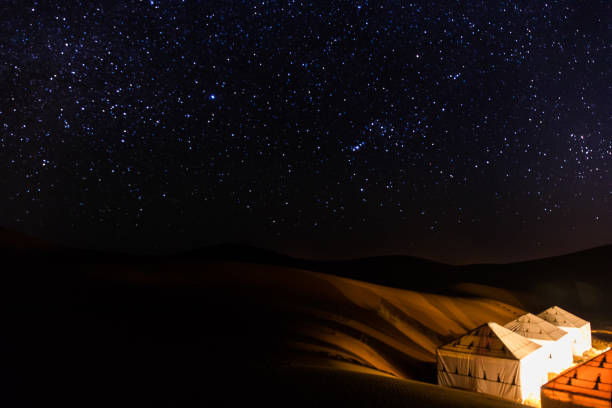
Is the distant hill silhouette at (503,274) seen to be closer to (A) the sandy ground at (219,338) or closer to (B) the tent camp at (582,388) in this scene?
(A) the sandy ground at (219,338)

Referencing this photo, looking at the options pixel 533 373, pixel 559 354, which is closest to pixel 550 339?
pixel 559 354

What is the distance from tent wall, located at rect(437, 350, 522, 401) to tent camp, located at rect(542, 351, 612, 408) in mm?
2836

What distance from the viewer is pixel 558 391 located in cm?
827

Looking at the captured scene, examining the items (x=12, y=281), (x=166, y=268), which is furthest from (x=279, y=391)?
(x=166, y=268)

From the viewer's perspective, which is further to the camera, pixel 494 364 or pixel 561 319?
pixel 561 319

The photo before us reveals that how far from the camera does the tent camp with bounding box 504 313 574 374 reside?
14.7 metres

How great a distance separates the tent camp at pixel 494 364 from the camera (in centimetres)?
1148

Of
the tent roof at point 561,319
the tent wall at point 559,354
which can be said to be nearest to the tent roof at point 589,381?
the tent wall at point 559,354

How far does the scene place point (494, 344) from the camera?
1212 centimetres

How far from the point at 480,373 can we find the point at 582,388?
4.03m

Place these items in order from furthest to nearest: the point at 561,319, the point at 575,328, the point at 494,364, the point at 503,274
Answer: the point at 503,274, the point at 561,319, the point at 575,328, the point at 494,364

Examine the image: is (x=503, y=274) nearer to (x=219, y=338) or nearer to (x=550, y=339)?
(x=550, y=339)

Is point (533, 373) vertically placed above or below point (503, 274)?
below

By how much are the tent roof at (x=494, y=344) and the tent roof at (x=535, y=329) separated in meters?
4.11
